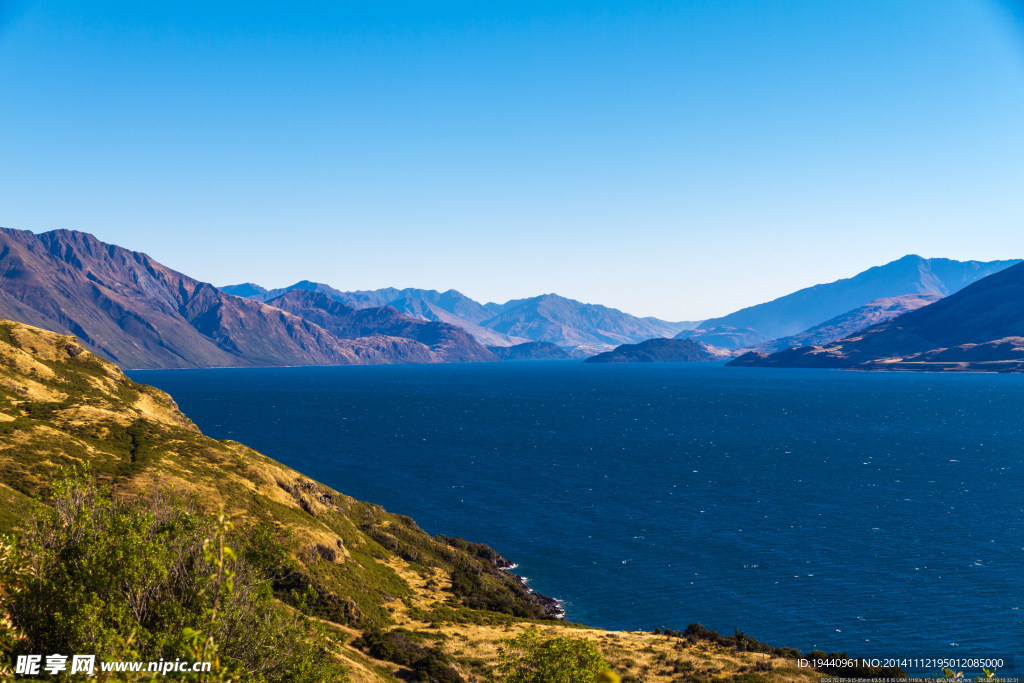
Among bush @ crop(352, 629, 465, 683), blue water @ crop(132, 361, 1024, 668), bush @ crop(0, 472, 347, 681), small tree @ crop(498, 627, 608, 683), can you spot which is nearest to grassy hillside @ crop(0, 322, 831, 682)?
bush @ crop(352, 629, 465, 683)

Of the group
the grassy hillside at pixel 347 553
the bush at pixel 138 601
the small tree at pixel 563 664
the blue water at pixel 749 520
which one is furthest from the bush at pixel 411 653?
the bush at pixel 138 601

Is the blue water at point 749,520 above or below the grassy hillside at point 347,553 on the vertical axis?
below

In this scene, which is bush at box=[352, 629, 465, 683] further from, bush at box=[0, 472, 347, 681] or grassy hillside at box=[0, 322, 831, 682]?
bush at box=[0, 472, 347, 681]

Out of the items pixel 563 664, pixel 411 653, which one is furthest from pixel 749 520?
pixel 563 664

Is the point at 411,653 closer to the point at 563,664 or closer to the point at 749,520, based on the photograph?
the point at 563,664

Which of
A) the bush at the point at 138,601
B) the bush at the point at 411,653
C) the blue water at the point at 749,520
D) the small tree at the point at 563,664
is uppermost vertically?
the bush at the point at 138,601

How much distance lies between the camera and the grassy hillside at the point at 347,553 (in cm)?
5050

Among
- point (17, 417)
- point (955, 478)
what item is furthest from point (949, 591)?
point (17, 417)

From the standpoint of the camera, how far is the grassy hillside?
166ft

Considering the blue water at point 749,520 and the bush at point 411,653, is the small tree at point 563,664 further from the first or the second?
the blue water at point 749,520

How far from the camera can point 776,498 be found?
110 metres

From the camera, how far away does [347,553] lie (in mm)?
69250

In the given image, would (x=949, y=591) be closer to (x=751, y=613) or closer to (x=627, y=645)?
(x=751, y=613)

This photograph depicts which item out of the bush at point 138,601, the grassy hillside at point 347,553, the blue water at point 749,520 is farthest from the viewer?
the blue water at point 749,520
